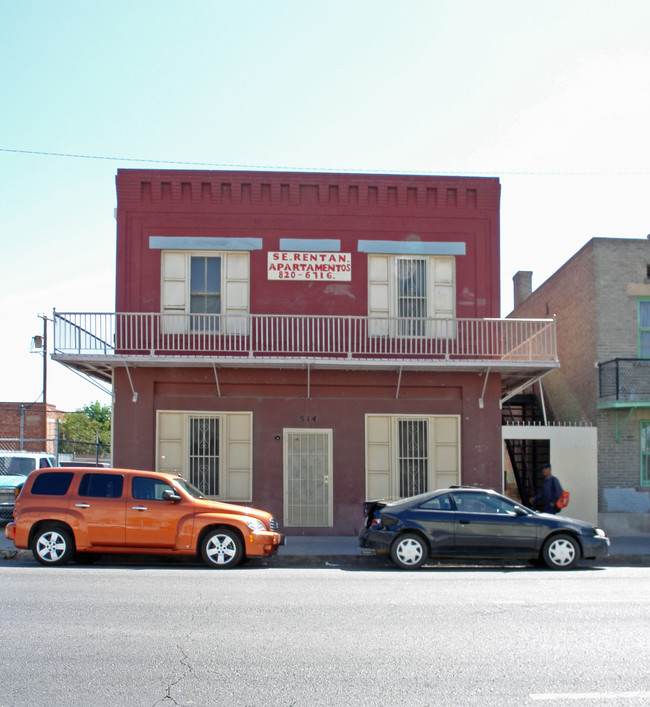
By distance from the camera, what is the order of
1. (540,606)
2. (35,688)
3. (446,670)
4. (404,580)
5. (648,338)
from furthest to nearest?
(648,338), (404,580), (540,606), (446,670), (35,688)

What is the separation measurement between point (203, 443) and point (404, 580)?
696 centimetres

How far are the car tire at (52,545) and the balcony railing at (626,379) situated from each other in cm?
1172

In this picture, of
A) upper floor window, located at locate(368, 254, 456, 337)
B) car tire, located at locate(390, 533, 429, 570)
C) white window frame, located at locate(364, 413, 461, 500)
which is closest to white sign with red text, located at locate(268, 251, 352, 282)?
upper floor window, located at locate(368, 254, 456, 337)

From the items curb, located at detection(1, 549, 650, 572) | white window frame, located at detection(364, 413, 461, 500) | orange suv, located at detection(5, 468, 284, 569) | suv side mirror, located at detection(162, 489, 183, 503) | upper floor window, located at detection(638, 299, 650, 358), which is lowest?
curb, located at detection(1, 549, 650, 572)

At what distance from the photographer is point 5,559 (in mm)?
13398

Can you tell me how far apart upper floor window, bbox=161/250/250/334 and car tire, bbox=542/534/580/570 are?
7870 mm

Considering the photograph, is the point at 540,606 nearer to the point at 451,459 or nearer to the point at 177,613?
the point at 177,613

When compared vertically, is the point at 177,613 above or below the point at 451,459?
below

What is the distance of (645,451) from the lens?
17.6 m

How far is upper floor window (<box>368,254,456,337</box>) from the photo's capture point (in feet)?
56.9

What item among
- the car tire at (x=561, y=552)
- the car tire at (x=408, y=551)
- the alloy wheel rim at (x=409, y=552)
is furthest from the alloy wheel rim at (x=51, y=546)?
the car tire at (x=561, y=552)

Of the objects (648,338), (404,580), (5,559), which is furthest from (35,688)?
(648,338)

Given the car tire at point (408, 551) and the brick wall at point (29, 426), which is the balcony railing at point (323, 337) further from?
the brick wall at point (29, 426)

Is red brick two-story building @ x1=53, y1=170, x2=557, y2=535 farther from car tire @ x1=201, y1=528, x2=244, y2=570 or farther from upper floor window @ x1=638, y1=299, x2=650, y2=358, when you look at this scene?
car tire @ x1=201, y1=528, x2=244, y2=570
